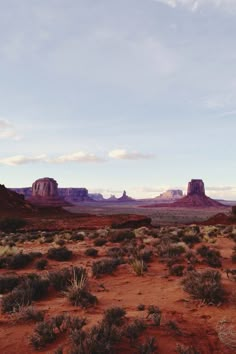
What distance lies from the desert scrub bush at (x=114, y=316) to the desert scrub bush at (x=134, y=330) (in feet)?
1.09

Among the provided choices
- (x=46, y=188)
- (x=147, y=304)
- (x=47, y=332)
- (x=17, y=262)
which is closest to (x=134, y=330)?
(x=47, y=332)

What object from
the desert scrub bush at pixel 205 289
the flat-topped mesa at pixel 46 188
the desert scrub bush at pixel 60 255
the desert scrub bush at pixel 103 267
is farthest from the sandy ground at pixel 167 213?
the desert scrub bush at pixel 205 289

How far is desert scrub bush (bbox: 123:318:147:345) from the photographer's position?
5.35 meters

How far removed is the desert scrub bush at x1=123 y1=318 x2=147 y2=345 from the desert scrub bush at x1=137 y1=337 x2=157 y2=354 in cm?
28

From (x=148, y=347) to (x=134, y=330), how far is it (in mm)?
573

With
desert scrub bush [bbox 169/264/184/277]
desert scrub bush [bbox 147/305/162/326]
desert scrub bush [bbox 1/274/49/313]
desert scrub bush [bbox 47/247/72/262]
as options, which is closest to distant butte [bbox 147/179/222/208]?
desert scrub bush [bbox 47/247/72/262]

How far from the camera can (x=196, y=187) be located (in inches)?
7234

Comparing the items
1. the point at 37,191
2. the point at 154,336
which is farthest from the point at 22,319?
the point at 37,191

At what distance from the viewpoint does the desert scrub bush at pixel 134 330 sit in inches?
211

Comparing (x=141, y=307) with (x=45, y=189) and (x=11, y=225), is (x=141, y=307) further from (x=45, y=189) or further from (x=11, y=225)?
(x=45, y=189)

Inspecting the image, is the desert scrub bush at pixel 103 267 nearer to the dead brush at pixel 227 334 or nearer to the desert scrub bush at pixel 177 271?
the desert scrub bush at pixel 177 271

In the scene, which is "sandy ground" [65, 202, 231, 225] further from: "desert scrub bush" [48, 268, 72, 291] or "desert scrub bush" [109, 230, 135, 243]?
"desert scrub bush" [48, 268, 72, 291]

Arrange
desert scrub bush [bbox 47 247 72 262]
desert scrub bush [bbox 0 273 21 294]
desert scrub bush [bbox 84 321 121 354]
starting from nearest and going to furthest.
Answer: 1. desert scrub bush [bbox 84 321 121 354]
2. desert scrub bush [bbox 0 273 21 294]
3. desert scrub bush [bbox 47 247 72 262]

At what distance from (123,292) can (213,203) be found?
175908 mm
